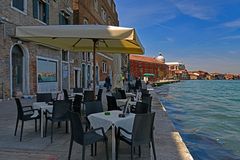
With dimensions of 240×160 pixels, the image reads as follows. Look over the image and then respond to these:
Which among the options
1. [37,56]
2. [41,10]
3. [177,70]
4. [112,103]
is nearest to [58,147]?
[112,103]

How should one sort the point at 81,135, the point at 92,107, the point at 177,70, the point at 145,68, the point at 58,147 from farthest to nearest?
the point at 177,70, the point at 145,68, the point at 92,107, the point at 58,147, the point at 81,135

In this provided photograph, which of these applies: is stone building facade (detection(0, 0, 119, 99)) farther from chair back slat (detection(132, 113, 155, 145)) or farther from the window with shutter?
chair back slat (detection(132, 113, 155, 145))

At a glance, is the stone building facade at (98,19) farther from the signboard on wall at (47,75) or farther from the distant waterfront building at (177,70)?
the distant waterfront building at (177,70)

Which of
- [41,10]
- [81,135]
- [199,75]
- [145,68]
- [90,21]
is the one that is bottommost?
[81,135]

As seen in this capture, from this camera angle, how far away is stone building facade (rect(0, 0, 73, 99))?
1250 centimetres

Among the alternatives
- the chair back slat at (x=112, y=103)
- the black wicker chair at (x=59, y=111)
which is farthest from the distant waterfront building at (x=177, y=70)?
the black wicker chair at (x=59, y=111)

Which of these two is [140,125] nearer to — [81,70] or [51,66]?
[51,66]

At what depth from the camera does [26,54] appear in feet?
48.0

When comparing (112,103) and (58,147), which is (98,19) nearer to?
(112,103)

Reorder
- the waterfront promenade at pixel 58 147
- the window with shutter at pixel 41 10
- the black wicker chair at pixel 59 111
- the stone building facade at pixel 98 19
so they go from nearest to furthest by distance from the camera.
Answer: the waterfront promenade at pixel 58 147, the black wicker chair at pixel 59 111, the stone building facade at pixel 98 19, the window with shutter at pixel 41 10

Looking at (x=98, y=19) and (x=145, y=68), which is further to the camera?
(x=145, y=68)

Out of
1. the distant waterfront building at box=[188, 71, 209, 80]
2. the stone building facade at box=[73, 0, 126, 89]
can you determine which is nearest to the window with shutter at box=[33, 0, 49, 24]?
the stone building facade at box=[73, 0, 126, 89]

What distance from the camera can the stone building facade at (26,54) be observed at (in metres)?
12.5

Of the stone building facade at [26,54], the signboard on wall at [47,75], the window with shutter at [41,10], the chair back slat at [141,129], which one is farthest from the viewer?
the signboard on wall at [47,75]
